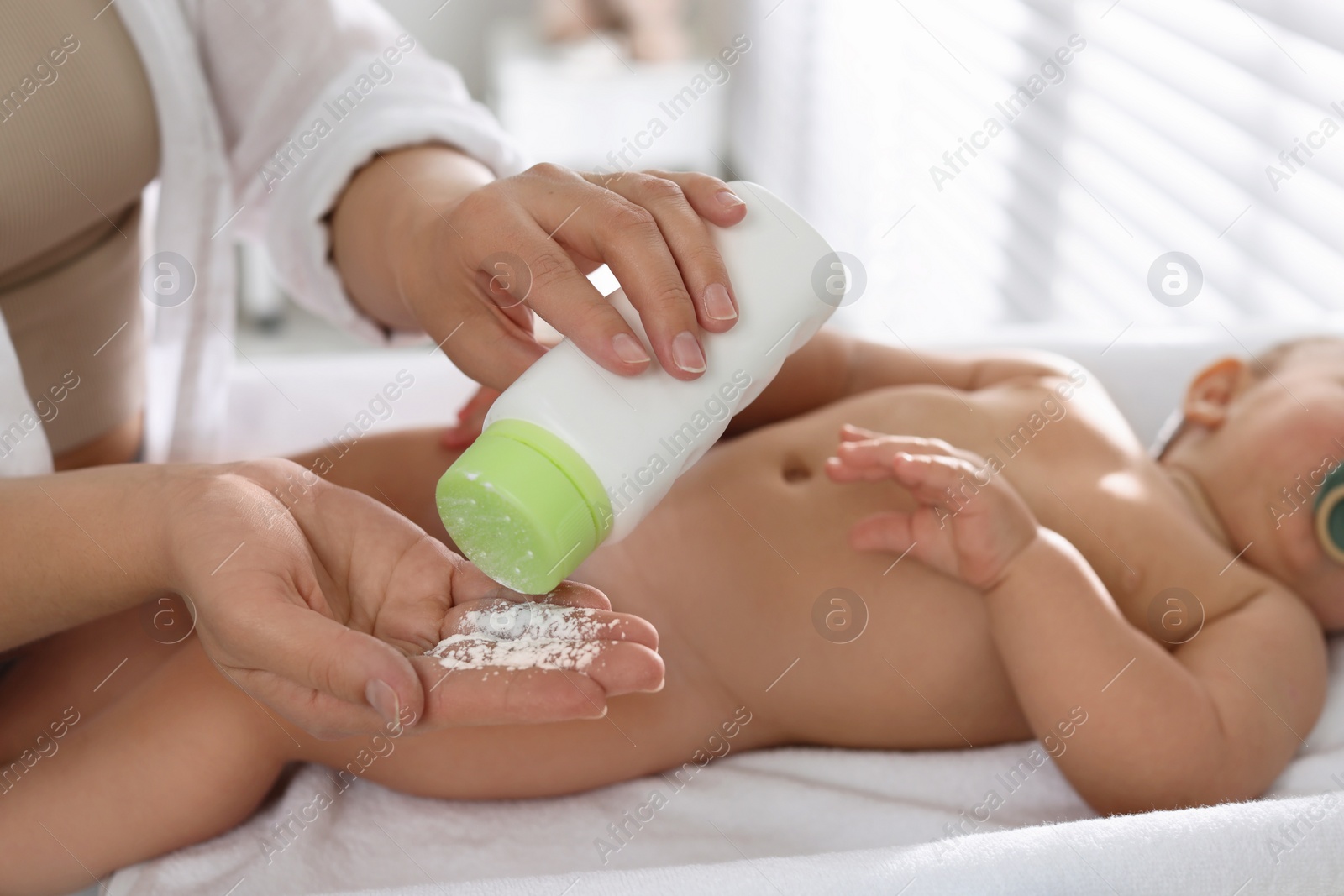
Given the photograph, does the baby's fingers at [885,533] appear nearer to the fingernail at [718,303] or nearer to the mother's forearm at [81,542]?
the fingernail at [718,303]

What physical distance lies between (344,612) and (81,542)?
0.45ft

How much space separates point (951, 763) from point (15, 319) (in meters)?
0.77

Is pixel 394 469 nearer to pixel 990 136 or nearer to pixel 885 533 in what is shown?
pixel 885 533

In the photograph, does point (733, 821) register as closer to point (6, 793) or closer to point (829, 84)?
point (6, 793)

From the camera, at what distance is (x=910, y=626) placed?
2.60ft

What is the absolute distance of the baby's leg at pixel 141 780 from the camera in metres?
0.63

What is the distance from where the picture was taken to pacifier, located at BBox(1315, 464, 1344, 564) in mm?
803

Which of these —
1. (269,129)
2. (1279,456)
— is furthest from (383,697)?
(1279,456)

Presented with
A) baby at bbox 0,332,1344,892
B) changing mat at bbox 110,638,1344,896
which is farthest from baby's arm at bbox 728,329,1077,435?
changing mat at bbox 110,638,1344,896

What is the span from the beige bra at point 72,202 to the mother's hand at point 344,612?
1.08 feet

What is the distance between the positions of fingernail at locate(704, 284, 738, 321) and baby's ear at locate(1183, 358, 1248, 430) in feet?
2.00

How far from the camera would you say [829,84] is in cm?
235

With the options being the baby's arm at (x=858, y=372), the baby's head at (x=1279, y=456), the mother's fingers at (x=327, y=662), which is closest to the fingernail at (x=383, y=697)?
the mother's fingers at (x=327, y=662)

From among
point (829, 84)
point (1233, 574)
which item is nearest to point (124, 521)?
point (1233, 574)
